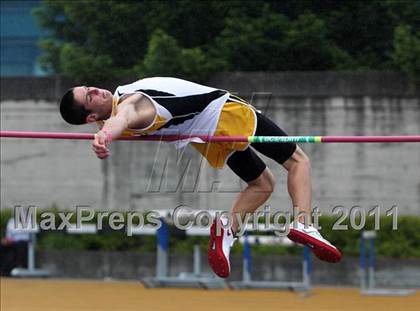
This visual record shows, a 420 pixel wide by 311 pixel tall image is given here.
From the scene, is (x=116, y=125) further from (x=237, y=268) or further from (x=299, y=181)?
(x=237, y=268)

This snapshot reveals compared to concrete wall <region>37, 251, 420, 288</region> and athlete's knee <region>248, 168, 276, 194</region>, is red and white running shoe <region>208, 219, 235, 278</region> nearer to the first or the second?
athlete's knee <region>248, 168, 276, 194</region>

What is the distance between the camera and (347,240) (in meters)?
12.2

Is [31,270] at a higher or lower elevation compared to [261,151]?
lower

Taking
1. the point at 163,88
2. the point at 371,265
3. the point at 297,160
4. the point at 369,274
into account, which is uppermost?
the point at 163,88

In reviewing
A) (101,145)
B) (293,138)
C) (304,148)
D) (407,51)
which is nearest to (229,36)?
(304,148)

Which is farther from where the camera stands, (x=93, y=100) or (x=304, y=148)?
(x=304, y=148)

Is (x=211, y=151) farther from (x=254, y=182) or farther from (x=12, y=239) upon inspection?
(x=12, y=239)

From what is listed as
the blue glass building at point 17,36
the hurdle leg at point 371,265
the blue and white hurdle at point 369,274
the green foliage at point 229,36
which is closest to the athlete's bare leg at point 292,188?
the blue and white hurdle at point 369,274

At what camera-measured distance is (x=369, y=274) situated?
11.6 metres

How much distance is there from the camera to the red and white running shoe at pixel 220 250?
6.90 meters

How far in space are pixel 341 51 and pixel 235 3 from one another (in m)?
1.35

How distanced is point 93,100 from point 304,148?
20.2 ft

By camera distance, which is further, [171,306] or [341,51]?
[341,51]

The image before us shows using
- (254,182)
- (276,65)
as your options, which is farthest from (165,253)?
(254,182)
